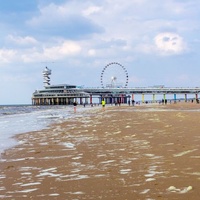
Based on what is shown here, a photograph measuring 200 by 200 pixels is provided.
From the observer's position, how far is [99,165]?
6.73 meters

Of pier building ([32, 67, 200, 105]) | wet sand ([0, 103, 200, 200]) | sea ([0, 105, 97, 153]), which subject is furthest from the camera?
pier building ([32, 67, 200, 105])

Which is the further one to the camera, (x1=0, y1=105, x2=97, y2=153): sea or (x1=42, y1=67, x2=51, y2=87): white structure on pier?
(x1=42, y1=67, x2=51, y2=87): white structure on pier

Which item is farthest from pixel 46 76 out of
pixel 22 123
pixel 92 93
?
pixel 22 123

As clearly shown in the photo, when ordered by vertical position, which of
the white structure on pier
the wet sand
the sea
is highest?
the white structure on pier

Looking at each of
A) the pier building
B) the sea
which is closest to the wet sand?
the sea

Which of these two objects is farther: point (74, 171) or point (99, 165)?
point (99, 165)

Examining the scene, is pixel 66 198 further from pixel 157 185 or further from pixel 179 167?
pixel 179 167

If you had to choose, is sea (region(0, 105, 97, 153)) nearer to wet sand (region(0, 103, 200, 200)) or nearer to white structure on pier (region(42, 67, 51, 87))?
wet sand (region(0, 103, 200, 200))

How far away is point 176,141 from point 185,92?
17483cm

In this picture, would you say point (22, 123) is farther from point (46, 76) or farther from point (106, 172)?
point (46, 76)

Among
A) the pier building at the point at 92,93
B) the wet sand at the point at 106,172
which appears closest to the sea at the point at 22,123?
the wet sand at the point at 106,172

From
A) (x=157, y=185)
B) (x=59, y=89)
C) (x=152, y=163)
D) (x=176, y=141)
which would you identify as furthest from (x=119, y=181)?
(x=59, y=89)

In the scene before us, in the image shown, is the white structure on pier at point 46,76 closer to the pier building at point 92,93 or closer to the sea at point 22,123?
the pier building at point 92,93

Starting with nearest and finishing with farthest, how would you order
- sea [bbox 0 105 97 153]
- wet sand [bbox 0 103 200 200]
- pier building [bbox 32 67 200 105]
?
wet sand [bbox 0 103 200 200] → sea [bbox 0 105 97 153] → pier building [bbox 32 67 200 105]
